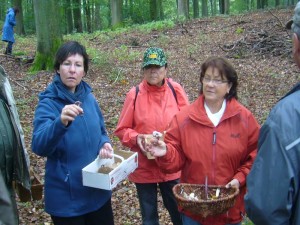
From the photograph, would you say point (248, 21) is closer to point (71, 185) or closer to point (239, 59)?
point (239, 59)

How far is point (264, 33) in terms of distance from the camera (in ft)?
44.4

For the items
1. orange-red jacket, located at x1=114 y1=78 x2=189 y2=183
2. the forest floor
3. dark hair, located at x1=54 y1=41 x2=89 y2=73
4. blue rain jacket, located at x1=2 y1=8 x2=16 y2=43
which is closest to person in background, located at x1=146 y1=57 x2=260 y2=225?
orange-red jacket, located at x1=114 y1=78 x2=189 y2=183

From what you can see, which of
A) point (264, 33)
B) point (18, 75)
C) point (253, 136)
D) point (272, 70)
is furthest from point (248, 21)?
point (253, 136)

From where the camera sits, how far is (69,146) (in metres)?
2.92

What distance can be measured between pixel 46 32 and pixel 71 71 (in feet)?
26.9

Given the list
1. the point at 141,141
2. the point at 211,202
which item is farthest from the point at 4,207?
the point at 141,141

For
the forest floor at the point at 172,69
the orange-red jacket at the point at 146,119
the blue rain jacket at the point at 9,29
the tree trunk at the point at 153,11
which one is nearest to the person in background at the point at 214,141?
the orange-red jacket at the point at 146,119

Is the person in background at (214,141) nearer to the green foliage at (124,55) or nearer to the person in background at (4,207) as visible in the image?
the person in background at (4,207)

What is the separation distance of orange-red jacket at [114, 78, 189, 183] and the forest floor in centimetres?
130

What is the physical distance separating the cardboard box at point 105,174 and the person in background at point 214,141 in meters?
0.36

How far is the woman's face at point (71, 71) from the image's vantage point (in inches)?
118

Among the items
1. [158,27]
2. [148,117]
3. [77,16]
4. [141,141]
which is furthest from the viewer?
[77,16]

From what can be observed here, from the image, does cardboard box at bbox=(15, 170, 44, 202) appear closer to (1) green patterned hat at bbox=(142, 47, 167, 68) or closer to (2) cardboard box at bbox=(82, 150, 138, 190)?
(2) cardboard box at bbox=(82, 150, 138, 190)

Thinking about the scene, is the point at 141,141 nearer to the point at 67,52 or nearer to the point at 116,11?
the point at 67,52
